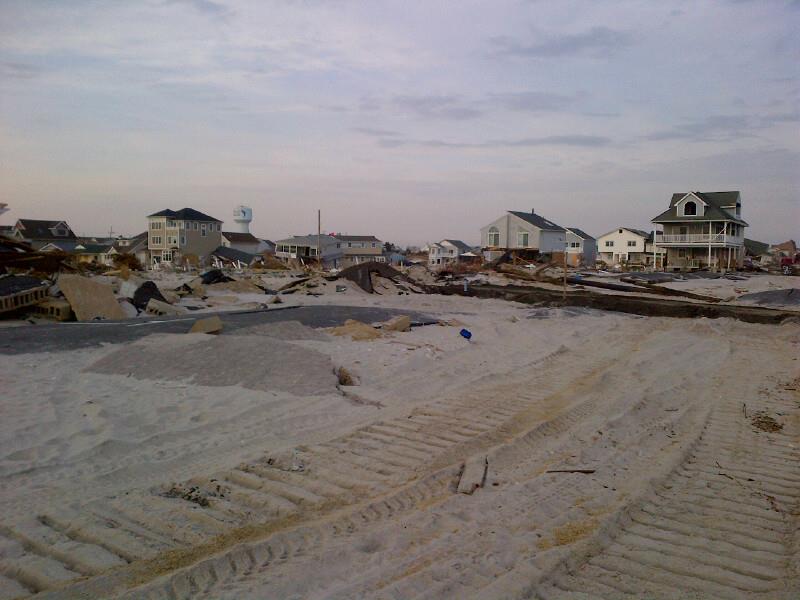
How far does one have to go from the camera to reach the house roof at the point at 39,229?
224 ft

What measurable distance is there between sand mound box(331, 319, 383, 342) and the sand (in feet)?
7.01

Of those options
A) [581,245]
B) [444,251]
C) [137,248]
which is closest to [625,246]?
[581,245]

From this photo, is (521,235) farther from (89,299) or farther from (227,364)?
(227,364)

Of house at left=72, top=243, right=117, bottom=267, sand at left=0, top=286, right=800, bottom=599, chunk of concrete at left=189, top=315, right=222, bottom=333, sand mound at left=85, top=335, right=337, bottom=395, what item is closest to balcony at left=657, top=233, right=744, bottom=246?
sand at left=0, top=286, right=800, bottom=599

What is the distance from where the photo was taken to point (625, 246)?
66688mm

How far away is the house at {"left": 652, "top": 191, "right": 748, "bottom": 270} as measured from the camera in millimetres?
48531

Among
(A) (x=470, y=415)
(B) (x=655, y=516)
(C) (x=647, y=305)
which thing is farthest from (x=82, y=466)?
(C) (x=647, y=305)

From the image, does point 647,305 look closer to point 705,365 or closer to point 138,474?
point 705,365

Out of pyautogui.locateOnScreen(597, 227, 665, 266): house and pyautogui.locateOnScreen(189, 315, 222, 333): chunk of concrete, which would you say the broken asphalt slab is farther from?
pyautogui.locateOnScreen(597, 227, 665, 266): house

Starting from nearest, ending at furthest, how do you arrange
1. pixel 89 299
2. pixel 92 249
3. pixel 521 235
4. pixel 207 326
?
1. pixel 207 326
2. pixel 89 299
3. pixel 521 235
4. pixel 92 249

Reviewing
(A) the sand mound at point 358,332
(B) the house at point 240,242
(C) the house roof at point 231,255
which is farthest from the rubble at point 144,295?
(B) the house at point 240,242

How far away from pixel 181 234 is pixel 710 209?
162 feet

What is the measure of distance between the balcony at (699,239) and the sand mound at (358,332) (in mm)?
42258

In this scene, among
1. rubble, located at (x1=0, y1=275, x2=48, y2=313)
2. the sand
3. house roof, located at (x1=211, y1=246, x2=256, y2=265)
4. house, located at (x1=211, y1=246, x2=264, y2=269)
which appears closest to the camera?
the sand
